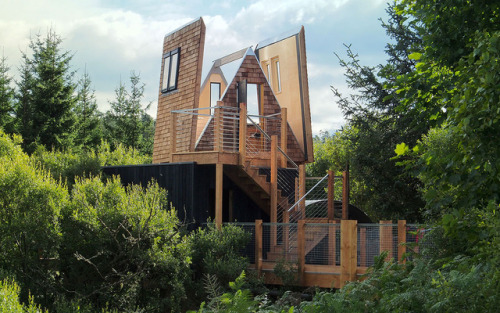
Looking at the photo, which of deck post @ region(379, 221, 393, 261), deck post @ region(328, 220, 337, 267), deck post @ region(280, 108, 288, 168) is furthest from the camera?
deck post @ region(280, 108, 288, 168)

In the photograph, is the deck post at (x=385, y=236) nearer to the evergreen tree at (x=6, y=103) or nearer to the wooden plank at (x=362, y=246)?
the wooden plank at (x=362, y=246)

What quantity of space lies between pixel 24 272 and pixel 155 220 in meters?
2.93

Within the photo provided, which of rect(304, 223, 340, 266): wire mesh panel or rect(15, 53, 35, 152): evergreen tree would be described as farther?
rect(15, 53, 35, 152): evergreen tree

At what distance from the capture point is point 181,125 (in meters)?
19.5

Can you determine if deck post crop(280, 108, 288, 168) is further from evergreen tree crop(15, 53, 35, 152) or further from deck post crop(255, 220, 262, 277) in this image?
evergreen tree crop(15, 53, 35, 152)

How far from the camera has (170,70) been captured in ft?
71.3

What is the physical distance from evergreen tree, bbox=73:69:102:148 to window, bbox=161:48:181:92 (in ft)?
35.6

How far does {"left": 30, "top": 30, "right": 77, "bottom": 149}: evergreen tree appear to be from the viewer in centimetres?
2911

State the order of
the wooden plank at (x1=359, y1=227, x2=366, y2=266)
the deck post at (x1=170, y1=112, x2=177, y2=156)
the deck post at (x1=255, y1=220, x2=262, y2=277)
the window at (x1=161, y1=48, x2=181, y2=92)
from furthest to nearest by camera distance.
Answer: the window at (x1=161, y1=48, x2=181, y2=92) < the deck post at (x1=170, y1=112, x2=177, y2=156) < the deck post at (x1=255, y1=220, x2=262, y2=277) < the wooden plank at (x1=359, y1=227, x2=366, y2=266)

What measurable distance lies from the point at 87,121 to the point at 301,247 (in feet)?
70.0

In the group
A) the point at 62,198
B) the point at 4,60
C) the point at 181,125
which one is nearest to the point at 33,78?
the point at 4,60

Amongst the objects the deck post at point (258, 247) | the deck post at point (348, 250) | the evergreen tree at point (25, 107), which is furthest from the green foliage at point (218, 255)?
the evergreen tree at point (25, 107)

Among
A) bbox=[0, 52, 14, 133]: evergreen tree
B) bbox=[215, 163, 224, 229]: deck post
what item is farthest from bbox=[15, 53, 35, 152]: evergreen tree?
bbox=[215, 163, 224, 229]: deck post

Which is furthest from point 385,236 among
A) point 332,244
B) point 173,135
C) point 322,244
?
point 173,135
